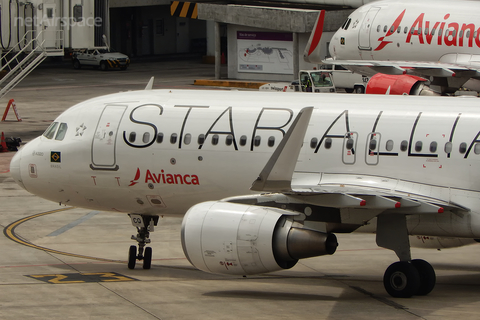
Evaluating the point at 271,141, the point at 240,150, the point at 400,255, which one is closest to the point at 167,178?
the point at 240,150

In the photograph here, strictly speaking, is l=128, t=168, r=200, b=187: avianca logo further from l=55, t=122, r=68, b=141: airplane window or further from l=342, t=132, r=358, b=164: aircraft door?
l=342, t=132, r=358, b=164: aircraft door

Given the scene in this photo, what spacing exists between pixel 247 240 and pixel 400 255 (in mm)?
3650

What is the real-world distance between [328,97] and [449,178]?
3.48 m

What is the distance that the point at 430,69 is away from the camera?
38.8 meters

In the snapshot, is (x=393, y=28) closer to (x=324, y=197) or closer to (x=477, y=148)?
(x=477, y=148)

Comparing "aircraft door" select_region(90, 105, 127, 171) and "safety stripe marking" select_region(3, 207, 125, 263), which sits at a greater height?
"aircraft door" select_region(90, 105, 127, 171)

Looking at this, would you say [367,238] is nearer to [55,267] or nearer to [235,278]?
[235,278]

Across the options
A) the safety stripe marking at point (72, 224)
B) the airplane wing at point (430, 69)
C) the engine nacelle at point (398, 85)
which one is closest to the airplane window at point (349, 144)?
the safety stripe marking at point (72, 224)

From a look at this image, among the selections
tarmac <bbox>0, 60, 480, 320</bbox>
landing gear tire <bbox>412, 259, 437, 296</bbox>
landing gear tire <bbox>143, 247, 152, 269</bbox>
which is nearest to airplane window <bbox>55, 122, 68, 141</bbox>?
tarmac <bbox>0, 60, 480, 320</bbox>

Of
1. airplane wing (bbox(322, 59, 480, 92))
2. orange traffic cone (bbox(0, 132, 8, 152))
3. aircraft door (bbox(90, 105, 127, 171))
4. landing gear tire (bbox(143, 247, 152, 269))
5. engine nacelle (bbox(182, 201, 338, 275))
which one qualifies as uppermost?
airplane wing (bbox(322, 59, 480, 92))

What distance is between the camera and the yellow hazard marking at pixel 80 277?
61.0 feet

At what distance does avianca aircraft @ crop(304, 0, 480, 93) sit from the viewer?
3912 cm

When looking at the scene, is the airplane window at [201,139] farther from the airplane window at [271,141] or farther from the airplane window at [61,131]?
the airplane window at [61,131]

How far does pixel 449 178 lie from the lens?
17109 millimetres
